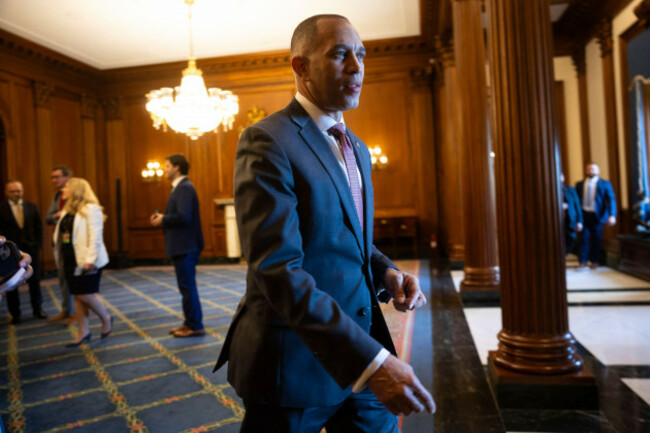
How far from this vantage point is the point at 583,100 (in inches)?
393

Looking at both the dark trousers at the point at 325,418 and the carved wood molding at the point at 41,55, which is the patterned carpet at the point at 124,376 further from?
the carved wood molding at the point at 41,55

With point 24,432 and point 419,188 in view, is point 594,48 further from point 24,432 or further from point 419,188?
point 24,432

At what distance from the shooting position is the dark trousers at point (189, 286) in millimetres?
4617

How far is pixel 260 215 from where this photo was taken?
3.34ft

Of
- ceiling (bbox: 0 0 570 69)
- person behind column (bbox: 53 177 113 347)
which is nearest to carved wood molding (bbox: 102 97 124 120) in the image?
ceiling (bbox: 0 0 570 69)

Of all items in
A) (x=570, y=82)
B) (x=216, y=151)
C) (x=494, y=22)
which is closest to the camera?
(x=494, y=22)

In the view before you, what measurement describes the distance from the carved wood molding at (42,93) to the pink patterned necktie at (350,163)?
11.3 m

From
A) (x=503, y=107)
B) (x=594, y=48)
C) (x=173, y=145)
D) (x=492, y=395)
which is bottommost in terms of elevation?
(x=492, y=395)

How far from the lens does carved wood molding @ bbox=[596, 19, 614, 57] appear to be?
8.45m

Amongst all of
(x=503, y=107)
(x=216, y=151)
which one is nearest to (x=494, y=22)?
(x=503, y=107)

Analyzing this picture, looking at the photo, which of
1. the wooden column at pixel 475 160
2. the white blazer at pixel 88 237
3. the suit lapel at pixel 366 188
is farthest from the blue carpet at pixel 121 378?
the wooden column at pixel 475 160

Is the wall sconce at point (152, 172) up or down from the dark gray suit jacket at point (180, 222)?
up

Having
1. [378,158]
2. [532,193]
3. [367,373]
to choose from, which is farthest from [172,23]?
[367,373]

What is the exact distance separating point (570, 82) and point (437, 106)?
2745mm
